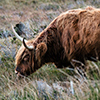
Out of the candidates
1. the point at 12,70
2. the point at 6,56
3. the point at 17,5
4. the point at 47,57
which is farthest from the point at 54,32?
the point at 17,5

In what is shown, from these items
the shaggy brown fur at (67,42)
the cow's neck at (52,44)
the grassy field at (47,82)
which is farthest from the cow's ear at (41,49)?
the grassy field at (47,82)

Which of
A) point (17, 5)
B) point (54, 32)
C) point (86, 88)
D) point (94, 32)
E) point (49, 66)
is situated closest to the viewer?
point (86, 88)

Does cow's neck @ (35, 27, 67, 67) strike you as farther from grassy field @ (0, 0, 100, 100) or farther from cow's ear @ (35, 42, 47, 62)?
grassy field @ (0, 0, 100, 100)

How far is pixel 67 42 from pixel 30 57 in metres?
0.83

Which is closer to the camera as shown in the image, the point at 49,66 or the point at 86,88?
the point at 86,88

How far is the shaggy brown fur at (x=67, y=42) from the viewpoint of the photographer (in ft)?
11.1

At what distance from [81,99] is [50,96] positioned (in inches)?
31.7

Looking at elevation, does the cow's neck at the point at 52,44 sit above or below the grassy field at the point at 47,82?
above

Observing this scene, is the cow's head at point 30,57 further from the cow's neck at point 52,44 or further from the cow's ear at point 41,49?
the cow's neck at point 52,44

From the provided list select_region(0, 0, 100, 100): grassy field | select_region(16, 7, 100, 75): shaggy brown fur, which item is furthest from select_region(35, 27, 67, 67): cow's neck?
select_region(0, 0, 100, 100): grassy field

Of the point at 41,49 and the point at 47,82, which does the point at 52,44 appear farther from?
the point at 47,82

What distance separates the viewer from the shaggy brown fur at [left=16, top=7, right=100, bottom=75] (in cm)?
340

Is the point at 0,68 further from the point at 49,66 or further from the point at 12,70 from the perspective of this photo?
the point at 49,66

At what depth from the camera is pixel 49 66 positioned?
496cm
